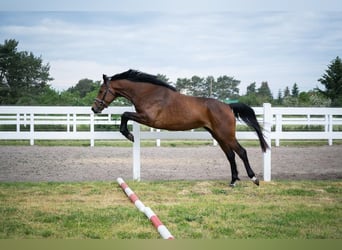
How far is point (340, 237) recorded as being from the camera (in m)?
2.65

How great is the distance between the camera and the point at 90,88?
7.68 m

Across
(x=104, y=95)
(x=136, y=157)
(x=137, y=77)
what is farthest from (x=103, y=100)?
(x=136, y=157)

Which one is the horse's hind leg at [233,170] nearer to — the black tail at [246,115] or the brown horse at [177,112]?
the brown horse at [177,112]

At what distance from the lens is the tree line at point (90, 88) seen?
5.50 metres

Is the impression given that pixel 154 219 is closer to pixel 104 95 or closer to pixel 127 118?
pixel 127 118

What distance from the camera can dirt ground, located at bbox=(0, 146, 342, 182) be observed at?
205 inches

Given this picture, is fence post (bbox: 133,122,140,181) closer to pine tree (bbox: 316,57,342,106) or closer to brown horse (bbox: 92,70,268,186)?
brown horse (bbox: 92,70,268,186)

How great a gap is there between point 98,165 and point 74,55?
1.73 metres

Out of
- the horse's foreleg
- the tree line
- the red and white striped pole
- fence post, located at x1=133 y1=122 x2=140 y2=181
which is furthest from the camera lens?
the tree line

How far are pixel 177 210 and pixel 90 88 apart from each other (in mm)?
4868

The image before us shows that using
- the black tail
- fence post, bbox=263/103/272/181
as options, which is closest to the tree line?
fence post, bbox=263/103/272/181

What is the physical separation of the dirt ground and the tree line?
3.09 feet

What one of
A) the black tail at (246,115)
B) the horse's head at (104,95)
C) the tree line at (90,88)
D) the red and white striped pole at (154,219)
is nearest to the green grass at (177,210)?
the red and white striped pole at (154,219)

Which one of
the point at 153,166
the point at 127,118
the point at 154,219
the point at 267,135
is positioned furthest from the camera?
the point at 153,166
